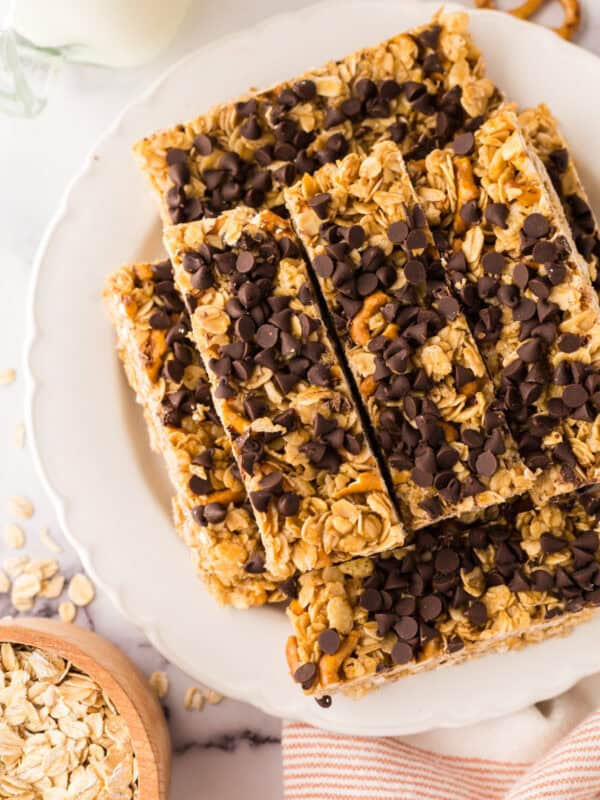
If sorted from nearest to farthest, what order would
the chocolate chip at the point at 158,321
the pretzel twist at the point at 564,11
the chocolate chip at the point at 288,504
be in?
the chocolate chip at the point at 288,504 < the chocolate chip at the point at 158,321 < the pretzel twist at the point at 564,11

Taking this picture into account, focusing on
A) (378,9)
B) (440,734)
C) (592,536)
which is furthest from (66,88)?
(440,734)

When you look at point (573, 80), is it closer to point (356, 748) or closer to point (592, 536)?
point (592, 536)

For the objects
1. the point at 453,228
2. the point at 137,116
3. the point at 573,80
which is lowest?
the point at 453,228

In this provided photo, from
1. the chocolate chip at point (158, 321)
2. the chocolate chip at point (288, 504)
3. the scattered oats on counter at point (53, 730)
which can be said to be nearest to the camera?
the chocolate chip at point (288, 504)

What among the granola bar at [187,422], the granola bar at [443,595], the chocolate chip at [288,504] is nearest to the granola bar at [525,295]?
the granola bar at [443,595]

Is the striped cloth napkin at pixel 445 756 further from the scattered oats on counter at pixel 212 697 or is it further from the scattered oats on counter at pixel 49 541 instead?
the scattered oats on counter at pixel 49 541

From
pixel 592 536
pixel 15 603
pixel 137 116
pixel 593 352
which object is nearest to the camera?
pixel 593 352

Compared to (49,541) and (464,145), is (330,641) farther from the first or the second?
(464,145)
